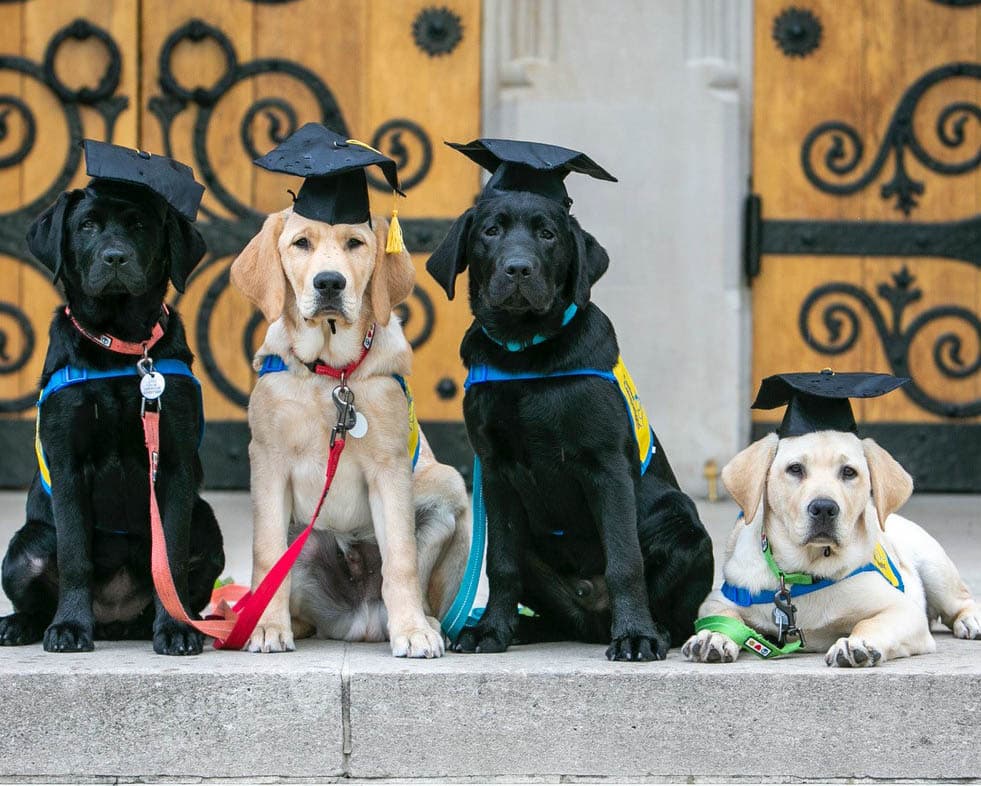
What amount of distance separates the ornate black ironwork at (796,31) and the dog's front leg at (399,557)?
13.1 feet

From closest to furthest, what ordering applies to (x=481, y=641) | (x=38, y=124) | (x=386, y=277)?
(x=481, y=641) → (x=386, y=277) → (x=38, y=124)

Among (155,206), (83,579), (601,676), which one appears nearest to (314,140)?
(155,206)

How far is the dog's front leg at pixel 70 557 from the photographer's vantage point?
13.1 feet

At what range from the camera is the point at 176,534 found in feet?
13.3

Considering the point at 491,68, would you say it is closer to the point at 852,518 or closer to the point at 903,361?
the point at 903,361

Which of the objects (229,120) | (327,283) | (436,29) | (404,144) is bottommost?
(327,283)

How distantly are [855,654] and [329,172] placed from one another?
1.95 m

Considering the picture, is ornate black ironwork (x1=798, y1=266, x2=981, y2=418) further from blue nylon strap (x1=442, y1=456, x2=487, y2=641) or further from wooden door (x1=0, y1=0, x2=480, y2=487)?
blue nylon strap (x1=442, y1=456, x2=487, y2=641)

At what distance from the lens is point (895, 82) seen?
728 cm

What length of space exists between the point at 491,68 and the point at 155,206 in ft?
11.0

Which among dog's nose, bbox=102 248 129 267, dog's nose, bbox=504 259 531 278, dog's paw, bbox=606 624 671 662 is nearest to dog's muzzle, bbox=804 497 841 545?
dog's paw, bbox=606 624 671 662

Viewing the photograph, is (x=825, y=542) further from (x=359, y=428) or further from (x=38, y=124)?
(x=38, y=124)

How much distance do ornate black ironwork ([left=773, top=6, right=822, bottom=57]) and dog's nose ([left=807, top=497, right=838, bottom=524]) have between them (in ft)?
12.7

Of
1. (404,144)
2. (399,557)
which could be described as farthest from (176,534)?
(404,144)
